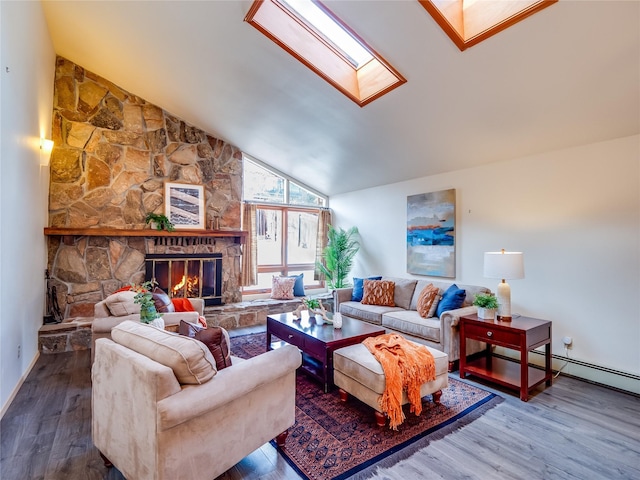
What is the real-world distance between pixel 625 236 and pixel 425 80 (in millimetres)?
2348

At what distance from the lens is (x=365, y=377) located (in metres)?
2.38

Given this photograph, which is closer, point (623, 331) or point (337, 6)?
point (337, 6)

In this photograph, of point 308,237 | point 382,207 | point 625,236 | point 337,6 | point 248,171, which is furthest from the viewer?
point 308,237

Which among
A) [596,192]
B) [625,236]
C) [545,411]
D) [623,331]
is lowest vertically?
[545,411]

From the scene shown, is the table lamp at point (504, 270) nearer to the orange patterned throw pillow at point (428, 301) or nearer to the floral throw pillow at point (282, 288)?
the orange patterned throw pillow at point (428, 301)

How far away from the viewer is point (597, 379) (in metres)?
3.04

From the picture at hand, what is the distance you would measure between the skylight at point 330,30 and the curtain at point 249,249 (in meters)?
3.12

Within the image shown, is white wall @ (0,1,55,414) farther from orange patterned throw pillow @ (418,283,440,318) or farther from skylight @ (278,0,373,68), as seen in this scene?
orange patterned throw pillow @ (418,283,440,318)

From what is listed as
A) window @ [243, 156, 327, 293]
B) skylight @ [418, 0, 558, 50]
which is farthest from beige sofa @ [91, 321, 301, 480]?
window @ [243, 156, 327, 293]

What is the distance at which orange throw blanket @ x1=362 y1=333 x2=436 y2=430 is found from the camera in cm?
224

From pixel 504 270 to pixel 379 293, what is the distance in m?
1.91

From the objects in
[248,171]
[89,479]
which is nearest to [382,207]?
[248,171]

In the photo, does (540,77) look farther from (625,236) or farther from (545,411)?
(545,411)

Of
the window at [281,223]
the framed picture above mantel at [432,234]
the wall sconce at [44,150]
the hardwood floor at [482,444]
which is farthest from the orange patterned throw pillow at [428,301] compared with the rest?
the wall sconce at [44,150]
